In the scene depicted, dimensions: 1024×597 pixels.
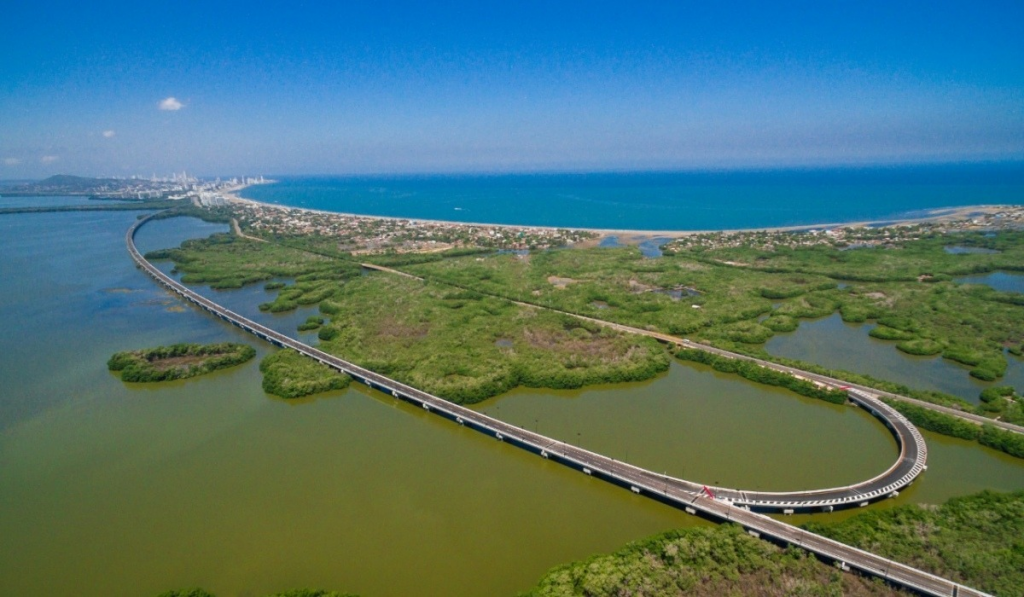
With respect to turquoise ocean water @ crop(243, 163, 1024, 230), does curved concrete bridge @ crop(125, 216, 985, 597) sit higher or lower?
lower

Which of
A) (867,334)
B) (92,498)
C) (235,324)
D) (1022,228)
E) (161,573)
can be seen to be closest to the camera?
(161,573)

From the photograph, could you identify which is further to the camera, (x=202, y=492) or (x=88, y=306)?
(x=88, y=306)

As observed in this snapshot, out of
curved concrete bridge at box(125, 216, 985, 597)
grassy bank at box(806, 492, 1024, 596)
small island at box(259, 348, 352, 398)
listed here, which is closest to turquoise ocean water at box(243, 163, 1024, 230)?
small island at box(259, 348, 352, 398)

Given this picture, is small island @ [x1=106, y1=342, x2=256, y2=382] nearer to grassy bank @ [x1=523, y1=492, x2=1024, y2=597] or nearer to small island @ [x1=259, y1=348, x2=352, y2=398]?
small island @ [x1=259, y1=348, x2=352, y2=398]

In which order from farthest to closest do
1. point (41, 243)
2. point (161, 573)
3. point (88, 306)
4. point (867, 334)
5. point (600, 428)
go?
point (41, 243), point (88, 306), point (867, 334), point (600, 428), point (161, 573)

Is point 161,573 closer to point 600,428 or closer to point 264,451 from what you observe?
point 264,451

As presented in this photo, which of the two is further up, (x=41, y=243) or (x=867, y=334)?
(x=41, y=243)

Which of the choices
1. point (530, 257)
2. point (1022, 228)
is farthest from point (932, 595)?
point (1022, 228)
